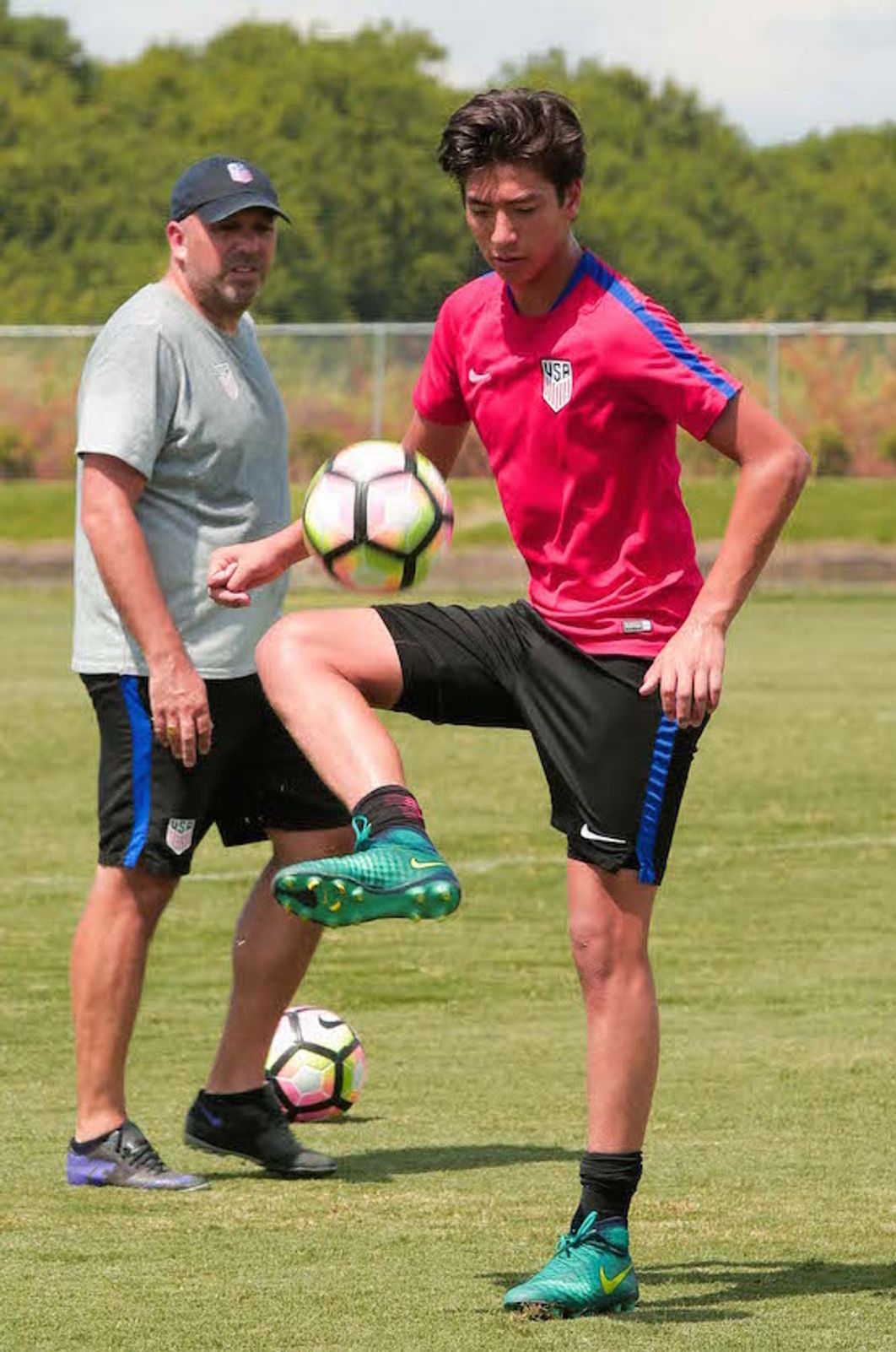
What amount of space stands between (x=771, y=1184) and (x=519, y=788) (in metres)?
8.66

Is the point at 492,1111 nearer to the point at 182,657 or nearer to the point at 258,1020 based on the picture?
the point at 258,1020

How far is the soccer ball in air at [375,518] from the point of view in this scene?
5645mm

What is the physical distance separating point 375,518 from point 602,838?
2.71 ft

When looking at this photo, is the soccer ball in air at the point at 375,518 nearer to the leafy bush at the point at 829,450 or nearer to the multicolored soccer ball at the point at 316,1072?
the multicolored soccer ball at the point at 316,1072

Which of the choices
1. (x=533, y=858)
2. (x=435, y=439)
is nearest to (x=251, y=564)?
(x=435, y=439)

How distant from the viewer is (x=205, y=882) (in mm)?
11852

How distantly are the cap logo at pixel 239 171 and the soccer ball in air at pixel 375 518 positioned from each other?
1176 mm

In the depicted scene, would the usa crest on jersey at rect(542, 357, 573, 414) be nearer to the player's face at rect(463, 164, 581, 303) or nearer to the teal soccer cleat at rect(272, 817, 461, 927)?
the player's face at rect(463, 164, 581, 303)

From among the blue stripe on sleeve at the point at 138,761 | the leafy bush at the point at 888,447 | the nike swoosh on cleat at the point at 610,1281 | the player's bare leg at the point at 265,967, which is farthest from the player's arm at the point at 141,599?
the leafy bush at the point at 888,447

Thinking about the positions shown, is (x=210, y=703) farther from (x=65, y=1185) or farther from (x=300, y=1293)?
(x=300, y=1293)

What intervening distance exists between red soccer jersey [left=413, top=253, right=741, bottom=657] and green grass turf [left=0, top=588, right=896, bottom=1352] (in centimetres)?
133

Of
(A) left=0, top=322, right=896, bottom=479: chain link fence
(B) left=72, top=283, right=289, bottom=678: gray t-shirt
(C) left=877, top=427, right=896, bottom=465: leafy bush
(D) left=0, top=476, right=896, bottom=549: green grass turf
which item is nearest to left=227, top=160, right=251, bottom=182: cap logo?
(B) left=72, top=283, right=289, bottom=678: gray t-shirt

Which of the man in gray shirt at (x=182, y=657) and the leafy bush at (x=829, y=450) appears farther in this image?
the leafy bush at (x=829, y=450)

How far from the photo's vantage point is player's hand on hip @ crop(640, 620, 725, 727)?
5195 mm
